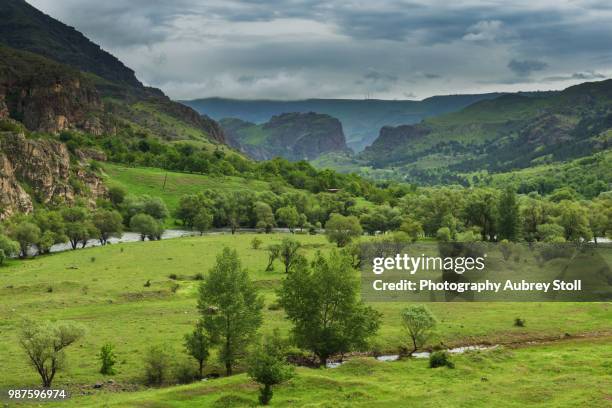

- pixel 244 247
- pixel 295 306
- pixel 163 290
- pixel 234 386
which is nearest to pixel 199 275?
pixel 163 290

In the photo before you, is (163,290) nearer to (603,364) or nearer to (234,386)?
(234,386)

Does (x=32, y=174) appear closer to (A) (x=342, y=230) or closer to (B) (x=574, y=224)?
(A) (x=342, y=230)

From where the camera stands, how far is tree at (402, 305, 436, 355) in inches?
2741

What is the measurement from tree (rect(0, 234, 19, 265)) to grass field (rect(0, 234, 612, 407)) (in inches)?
160

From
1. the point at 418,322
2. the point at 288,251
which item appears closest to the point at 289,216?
the point at 288,251

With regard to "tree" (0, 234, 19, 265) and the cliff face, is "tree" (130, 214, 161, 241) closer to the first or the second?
the cliff face

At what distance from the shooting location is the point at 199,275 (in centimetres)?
10556

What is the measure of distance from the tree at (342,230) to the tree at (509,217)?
37399 mm

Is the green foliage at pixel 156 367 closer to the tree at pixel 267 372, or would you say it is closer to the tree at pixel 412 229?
the tree at pixel 267 372

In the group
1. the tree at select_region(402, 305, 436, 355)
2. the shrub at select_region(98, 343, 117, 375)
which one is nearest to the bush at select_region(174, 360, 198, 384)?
the shrub at select_region(98, 343, 117, 375)

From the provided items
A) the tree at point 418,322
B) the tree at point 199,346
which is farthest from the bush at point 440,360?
the tree at point 199,346

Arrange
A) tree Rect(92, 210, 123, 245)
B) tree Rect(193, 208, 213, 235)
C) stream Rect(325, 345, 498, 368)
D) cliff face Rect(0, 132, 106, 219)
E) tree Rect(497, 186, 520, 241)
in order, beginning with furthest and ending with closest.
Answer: tree Rect(193, 208, 213, 235) → cliff face Rect(0, 132, 106, 219) → tree Rect(92, 210, 123, 245) → tree Rect(497, 186, 520, 241) → stream Rect(325, 345, 498, 368)

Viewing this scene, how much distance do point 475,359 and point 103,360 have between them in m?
38.4

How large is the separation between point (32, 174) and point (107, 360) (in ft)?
467
